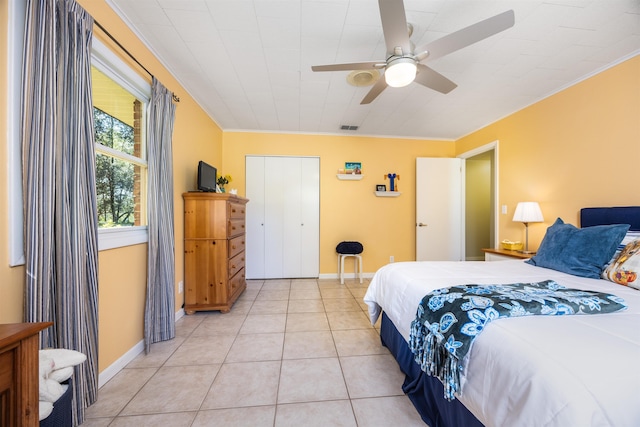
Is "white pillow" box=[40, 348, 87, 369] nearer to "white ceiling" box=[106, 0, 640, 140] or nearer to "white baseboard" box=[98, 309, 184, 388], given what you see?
"white baseboard" box=[98, 309, 184, 388]

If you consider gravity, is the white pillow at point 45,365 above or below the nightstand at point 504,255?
below

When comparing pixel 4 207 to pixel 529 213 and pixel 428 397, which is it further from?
pixel 529 213

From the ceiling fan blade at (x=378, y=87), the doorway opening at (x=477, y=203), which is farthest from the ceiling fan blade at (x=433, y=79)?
the doorway opening at (x=477, y=203)

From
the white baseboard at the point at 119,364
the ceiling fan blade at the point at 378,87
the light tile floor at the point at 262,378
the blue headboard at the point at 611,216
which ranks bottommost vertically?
the light tile floor at the point at 262,378

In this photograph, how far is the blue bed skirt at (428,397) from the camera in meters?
1.07

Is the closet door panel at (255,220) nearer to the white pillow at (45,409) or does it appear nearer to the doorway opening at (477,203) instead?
the white pillow at (45,409)

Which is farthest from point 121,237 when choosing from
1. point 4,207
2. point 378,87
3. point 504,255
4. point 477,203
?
point 477,203

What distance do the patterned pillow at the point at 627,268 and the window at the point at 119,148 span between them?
3363mm

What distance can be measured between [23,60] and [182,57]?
1.30 meters

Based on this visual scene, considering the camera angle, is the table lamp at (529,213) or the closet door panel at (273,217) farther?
the closet door panel at (273,217)

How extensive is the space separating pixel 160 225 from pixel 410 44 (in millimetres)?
2366

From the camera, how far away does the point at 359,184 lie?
13.8 ft

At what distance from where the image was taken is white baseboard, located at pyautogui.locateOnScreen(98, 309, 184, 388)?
5.21 feet

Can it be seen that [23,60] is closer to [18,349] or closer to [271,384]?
[18,349]
